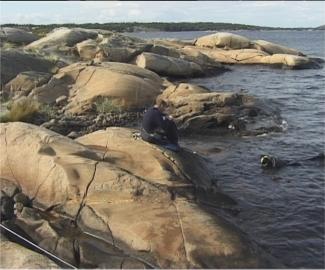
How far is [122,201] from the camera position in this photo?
11203 millimetres

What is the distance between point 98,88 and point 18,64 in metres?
6.59

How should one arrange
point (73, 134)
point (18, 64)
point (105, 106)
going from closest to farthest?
point (73, 134), point (105, 106), point (18, 64)

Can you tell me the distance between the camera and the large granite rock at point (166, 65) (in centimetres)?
3319

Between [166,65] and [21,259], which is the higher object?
[21,259]

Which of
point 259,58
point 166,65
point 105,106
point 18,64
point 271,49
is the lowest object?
point 259,58

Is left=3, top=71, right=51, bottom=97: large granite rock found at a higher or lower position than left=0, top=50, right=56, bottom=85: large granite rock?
lower

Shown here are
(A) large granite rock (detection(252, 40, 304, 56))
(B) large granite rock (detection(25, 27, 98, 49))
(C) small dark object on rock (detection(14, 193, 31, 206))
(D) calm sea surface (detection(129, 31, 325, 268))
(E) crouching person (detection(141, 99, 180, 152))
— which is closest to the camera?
(D) calm sea surface (detection(129, 31, 325, 268))

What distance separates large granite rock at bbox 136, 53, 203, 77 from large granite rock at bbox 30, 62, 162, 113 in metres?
6.87

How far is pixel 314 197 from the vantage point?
1352 cm

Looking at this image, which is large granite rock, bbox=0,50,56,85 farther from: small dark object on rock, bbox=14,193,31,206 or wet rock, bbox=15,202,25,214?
wet rock, bbox=15,202,25,214

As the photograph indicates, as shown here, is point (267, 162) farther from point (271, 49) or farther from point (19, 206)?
point (271, 49)

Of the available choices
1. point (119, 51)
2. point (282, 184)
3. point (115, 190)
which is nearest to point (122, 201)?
point (115, 190)

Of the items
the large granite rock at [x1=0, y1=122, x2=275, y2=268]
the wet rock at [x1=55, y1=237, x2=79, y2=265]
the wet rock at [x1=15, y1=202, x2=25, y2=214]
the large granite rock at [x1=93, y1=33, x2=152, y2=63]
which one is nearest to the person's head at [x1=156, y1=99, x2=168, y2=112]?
the large granite rock at [x1=0, y1=122, x2=275, y2=268]

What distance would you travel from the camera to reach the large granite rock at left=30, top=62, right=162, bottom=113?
914 inches
